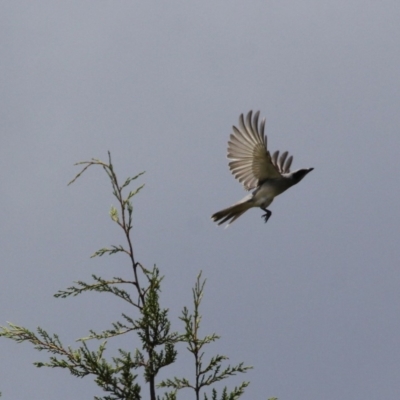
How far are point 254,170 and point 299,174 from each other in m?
0.68

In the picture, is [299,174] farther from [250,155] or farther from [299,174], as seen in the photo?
[250,155]

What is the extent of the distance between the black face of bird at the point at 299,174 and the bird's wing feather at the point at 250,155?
0.80ft

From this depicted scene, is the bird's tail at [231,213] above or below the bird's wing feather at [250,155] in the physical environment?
below

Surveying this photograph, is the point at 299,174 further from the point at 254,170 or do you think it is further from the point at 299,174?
the point at 254,170

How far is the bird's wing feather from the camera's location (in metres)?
10.1

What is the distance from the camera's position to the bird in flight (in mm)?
10000

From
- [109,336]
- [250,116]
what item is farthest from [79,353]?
[250,116]

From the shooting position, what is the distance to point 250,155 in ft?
34.1

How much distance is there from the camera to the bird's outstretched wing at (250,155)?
33.0 feet

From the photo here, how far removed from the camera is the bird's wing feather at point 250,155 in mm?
10055

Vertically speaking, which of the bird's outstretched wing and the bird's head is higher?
the bird's outstretched wing

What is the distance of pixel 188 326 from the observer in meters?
6.26

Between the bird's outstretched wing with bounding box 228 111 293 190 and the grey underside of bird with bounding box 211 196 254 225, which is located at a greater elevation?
the bird's outstretched wing with bounding box 228 111 293 190

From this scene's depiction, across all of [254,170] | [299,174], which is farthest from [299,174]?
[254,170]
